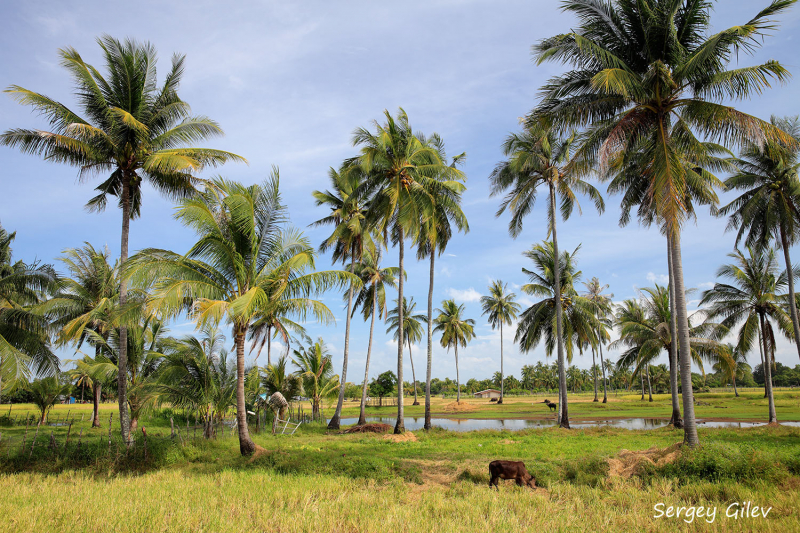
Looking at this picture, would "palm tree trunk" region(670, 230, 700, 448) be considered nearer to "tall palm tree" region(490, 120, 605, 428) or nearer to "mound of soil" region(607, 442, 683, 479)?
"mound of soil" region(607, 442, 683, 479)

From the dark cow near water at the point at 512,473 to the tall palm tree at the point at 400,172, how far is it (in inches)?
411

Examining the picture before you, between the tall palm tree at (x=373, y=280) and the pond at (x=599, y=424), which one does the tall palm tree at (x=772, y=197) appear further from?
the tall palm tree at (x=373, y=280)

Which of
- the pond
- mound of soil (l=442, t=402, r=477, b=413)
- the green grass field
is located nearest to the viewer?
the green grass field

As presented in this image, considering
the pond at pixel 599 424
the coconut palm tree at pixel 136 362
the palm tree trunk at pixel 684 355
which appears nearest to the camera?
the palm tree trunk at pixel 684 355

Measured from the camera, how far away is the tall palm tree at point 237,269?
12641 mm

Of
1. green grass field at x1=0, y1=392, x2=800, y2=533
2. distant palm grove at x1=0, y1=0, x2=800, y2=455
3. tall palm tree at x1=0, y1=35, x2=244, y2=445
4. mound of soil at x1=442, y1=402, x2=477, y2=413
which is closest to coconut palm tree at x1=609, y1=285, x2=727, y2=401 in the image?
distant palm grove at x1=0, y1=0, x2=800, y2=455

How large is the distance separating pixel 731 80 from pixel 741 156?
37.6ft

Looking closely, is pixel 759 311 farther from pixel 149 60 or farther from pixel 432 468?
pixel 149 60

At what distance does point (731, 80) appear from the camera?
450 inches

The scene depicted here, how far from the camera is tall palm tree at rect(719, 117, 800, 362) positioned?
1934 centimetres

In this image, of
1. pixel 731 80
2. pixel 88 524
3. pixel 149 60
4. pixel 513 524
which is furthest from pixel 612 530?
pixel 149 60

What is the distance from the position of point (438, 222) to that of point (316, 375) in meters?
15.2

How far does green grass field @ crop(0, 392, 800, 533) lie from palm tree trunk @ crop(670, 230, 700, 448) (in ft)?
3.49

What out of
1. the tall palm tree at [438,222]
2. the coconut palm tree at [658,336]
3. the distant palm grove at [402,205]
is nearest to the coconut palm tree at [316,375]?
the distant palm grove at [402,205]
